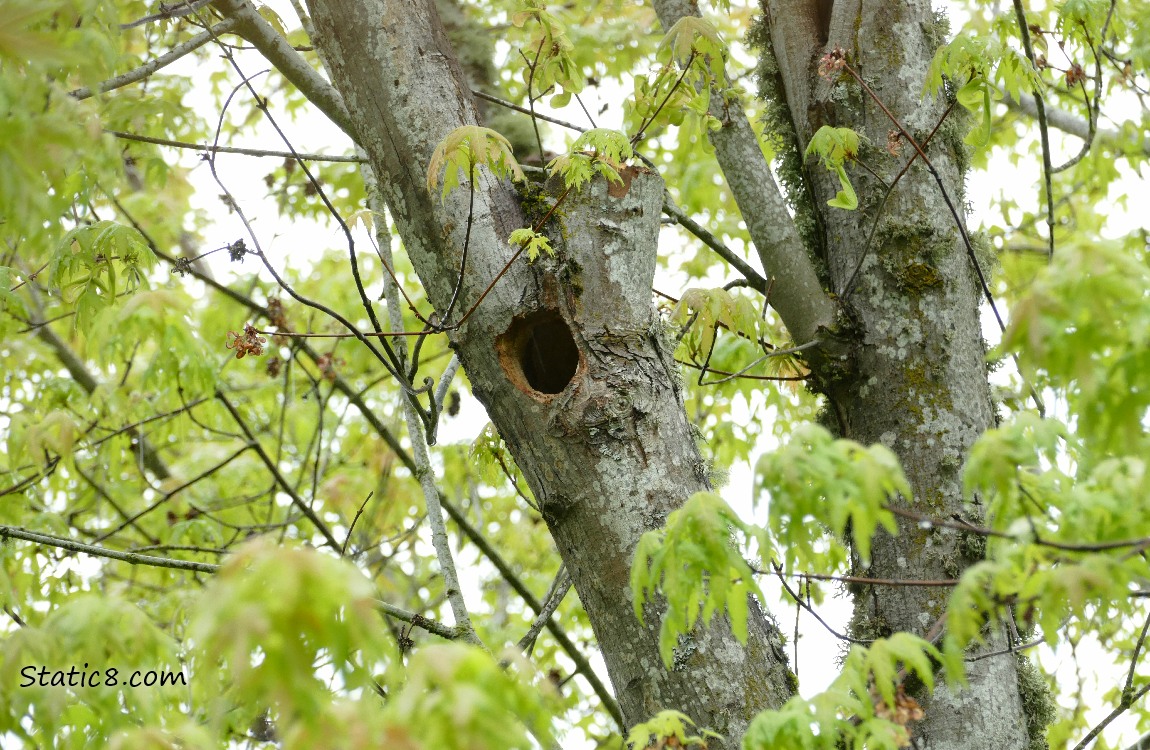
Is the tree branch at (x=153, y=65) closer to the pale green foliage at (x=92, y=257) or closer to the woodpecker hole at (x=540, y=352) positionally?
the pale green foliage at (x=92, y=257)

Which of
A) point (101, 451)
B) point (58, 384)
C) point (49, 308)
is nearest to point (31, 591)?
point (101, 451)

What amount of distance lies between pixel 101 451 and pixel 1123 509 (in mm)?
3995

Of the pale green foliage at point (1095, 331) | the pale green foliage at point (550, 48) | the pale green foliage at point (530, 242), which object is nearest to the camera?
the pale green foliage at point (1095, 331)

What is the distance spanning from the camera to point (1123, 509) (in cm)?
126

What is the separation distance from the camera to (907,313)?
90.9 inches

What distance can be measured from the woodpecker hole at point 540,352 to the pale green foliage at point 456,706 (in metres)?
1.05

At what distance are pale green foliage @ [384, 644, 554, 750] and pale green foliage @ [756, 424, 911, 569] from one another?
18.3 inches

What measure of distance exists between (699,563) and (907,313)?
45.4 inches

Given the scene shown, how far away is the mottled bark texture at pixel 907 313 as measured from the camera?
2.10 meters

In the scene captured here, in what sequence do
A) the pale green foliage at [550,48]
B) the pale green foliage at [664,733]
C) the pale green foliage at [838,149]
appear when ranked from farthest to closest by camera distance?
the pale green foliage at [550,48]
the pale green foliage at [838,149]
the pale green foliage at [664,733]

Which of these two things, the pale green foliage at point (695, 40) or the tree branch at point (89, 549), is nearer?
the tree branch at point (89, 549)

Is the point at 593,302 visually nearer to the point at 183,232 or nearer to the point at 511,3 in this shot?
the point at 511,3

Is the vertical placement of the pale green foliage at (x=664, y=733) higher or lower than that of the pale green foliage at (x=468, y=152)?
lower

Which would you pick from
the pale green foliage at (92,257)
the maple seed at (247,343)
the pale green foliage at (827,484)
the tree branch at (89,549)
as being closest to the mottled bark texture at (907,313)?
the pale green foliage at (827,484)
